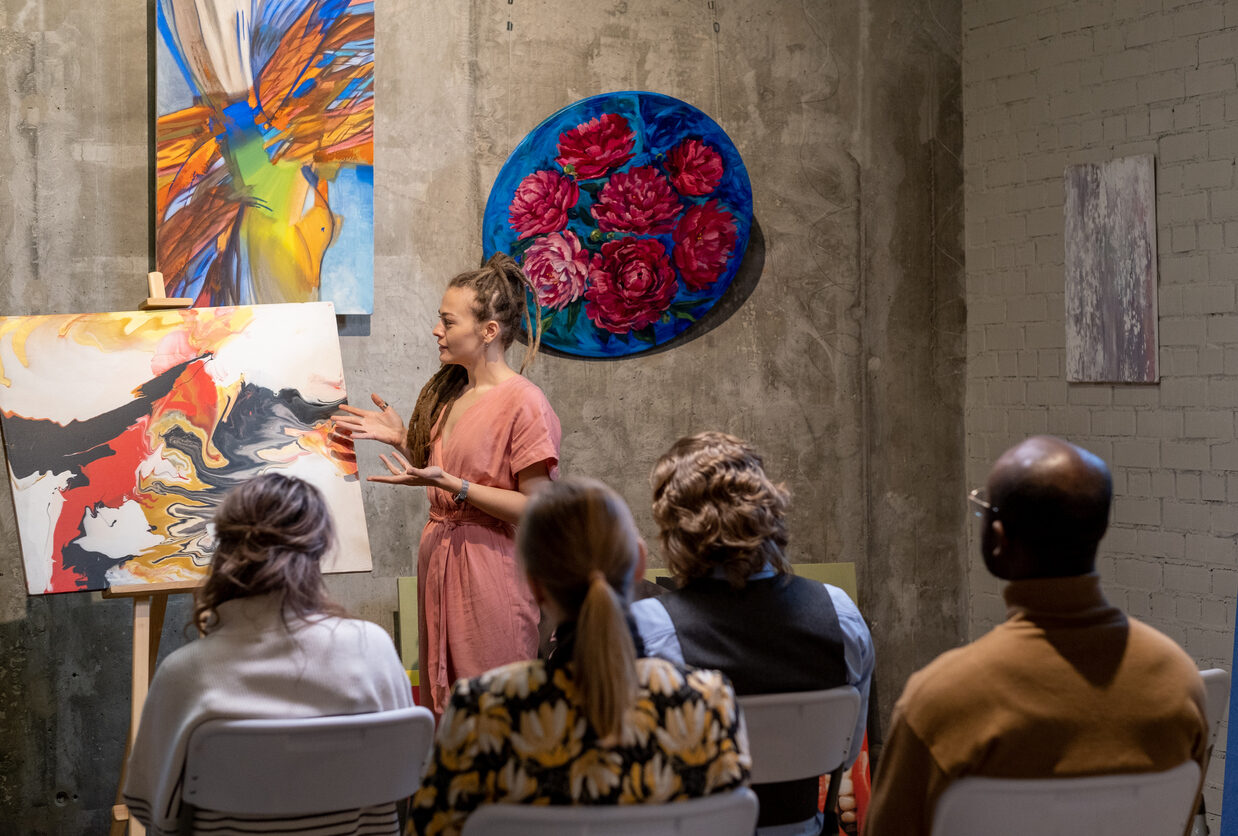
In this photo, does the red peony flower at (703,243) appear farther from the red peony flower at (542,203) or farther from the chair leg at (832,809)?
the chair leg at (832,809)

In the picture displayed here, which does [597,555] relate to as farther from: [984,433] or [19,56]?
[984,433]

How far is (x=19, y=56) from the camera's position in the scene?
10.3 ft

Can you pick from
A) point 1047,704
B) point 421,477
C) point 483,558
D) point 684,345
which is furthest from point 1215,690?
point 684,345

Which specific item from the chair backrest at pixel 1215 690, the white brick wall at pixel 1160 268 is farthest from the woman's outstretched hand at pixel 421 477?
the white brick wall at pixel 1160 268

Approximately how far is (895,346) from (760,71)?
1.07 meters

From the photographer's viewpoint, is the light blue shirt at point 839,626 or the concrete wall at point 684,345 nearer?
the light blue shirt at point 839,626

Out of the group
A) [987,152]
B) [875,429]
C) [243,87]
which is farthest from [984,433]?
[243,87]

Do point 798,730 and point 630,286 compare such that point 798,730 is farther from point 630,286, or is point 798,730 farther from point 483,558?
point 630,286

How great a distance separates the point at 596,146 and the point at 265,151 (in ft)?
3.40

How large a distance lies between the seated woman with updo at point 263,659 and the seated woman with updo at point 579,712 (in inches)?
16.8

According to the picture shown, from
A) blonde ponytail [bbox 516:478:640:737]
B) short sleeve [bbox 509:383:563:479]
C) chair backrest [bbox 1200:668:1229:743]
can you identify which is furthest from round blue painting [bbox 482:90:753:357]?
blonde ponytail [bbox 516:478:640:737]

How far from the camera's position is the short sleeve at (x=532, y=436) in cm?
289

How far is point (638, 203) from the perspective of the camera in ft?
12.7

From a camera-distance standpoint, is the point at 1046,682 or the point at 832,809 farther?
the point at 832,809
